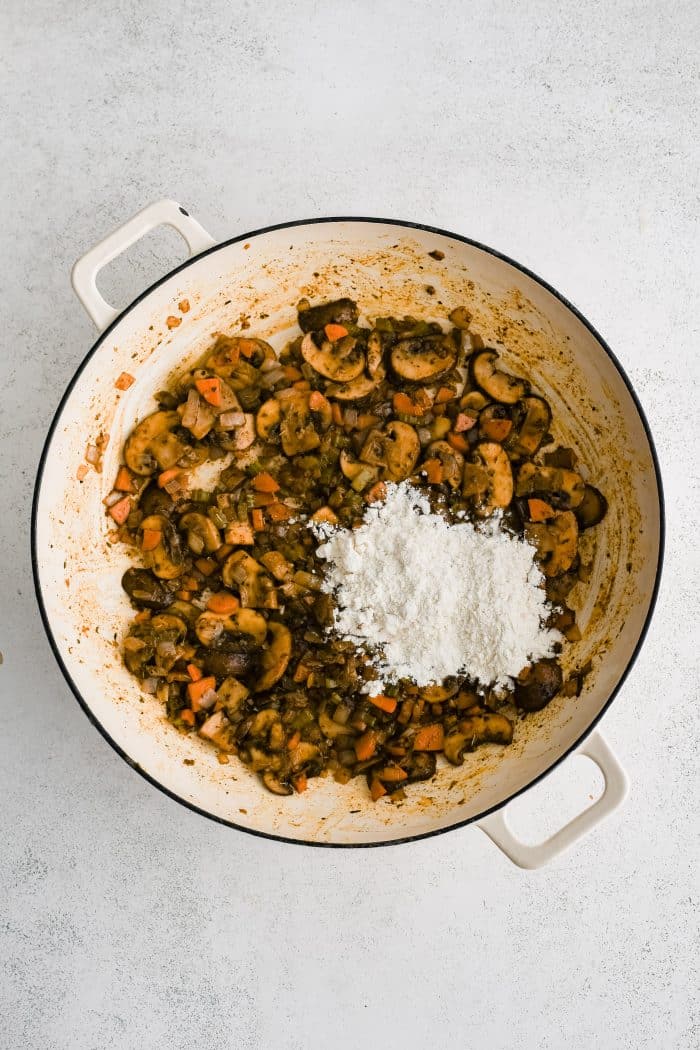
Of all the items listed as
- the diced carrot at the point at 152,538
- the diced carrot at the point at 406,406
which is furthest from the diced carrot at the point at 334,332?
the diced carrot at the point at 152,538

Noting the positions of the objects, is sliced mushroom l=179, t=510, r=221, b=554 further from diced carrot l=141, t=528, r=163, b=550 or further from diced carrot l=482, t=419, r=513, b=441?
diced carrot l=482, t=419, r=513, b=441

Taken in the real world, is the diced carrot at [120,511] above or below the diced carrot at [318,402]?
below

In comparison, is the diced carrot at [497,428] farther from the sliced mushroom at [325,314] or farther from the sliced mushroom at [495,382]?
the sliced mushroom at [325,314]

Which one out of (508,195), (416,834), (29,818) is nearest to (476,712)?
(416,834)

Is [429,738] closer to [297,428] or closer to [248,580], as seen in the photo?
[248,580]

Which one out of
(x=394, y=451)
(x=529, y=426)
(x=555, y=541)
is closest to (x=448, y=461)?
(x=394, y=451)

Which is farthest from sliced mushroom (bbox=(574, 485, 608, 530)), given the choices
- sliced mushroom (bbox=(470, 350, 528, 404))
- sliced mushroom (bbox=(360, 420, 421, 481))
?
sliced mushroom (bbox=(360, 420, 421, 481))
